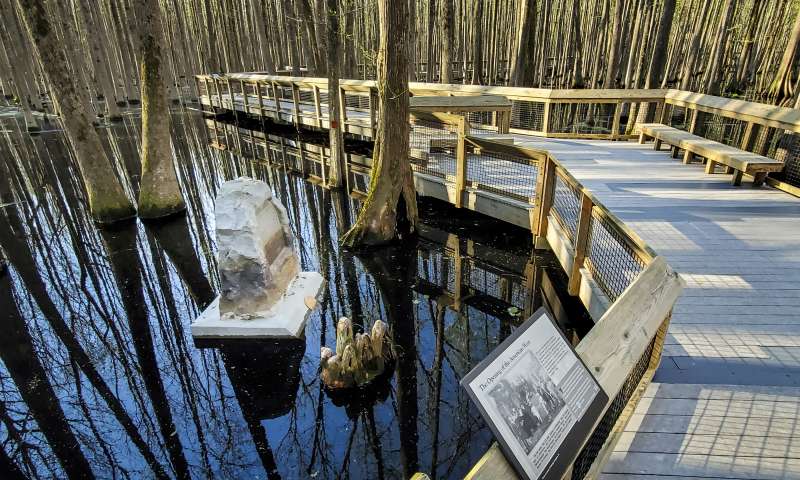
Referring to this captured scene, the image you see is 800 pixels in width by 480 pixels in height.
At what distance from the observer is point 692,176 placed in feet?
23.1

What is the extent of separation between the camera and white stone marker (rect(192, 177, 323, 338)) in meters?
5.00

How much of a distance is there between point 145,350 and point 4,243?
5409mm

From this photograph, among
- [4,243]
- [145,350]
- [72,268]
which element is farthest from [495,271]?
[4,243]

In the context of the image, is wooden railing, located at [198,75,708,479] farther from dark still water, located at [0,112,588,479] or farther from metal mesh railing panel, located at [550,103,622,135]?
metal mesh railing panel, located at [550,103,622,135]

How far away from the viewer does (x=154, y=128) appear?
28.0 feet

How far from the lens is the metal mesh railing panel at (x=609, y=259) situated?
11.5 feet

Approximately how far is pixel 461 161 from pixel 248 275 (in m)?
4.34

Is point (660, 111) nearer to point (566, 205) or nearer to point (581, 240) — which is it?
point (566, 205)

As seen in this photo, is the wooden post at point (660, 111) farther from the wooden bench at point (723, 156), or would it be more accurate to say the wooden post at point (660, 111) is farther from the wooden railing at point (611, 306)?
→ the wooden railing at point (611, 306)

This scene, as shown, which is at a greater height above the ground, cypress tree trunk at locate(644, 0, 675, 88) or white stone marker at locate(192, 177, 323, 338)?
cypress tree trunk at locate(644, 0, 675, 88)

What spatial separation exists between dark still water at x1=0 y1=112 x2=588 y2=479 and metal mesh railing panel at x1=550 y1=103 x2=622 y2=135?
5712mm

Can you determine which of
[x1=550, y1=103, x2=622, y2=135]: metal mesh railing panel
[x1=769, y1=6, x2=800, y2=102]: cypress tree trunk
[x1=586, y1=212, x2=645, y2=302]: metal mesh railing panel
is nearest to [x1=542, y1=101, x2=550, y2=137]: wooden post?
[x1=550, y1=103, x2=622, y2=135]: metal mesh railing panel

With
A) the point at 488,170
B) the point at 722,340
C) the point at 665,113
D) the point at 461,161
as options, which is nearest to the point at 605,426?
the point at 722,340

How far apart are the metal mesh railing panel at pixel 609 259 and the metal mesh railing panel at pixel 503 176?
2285mm
